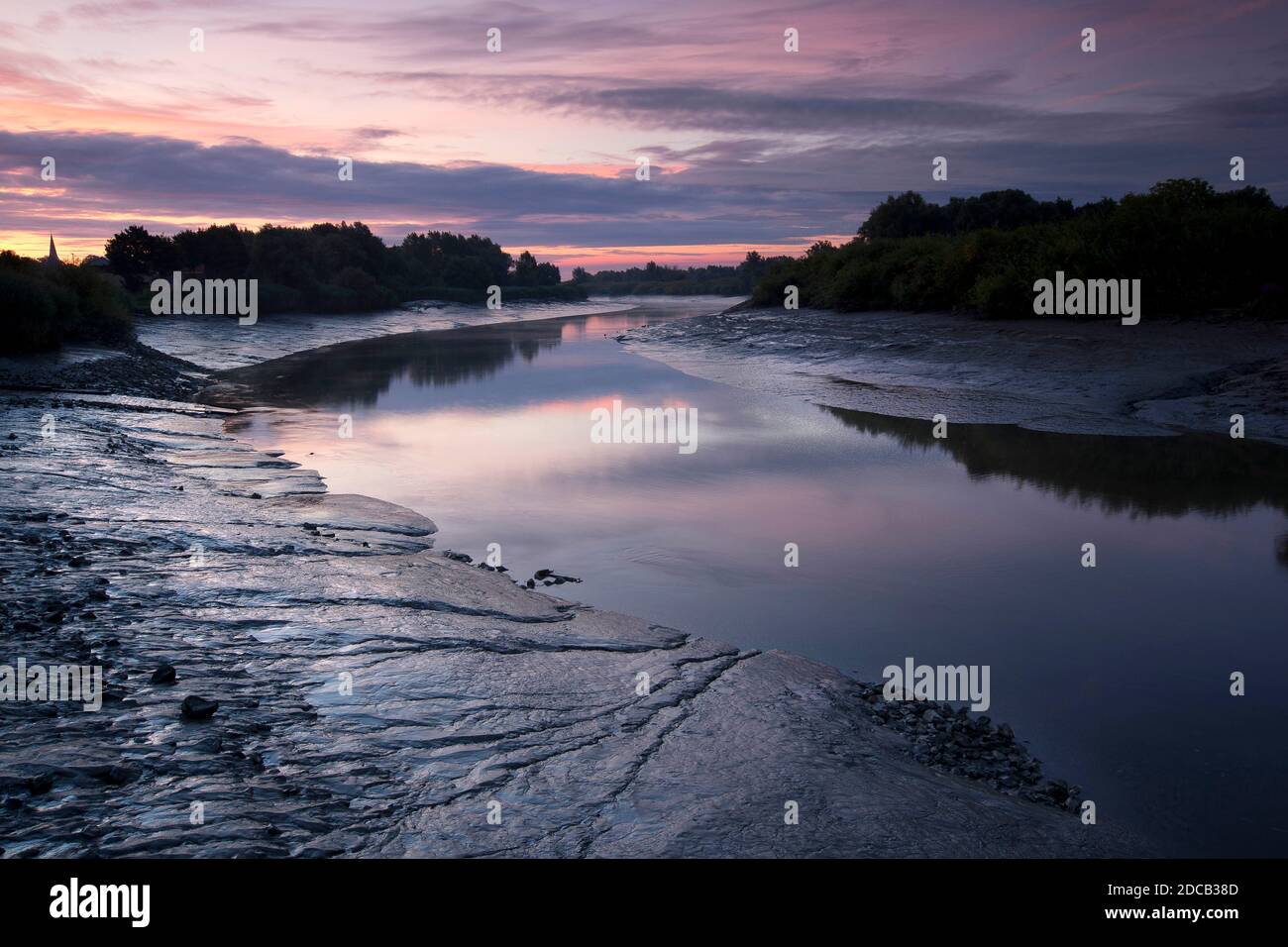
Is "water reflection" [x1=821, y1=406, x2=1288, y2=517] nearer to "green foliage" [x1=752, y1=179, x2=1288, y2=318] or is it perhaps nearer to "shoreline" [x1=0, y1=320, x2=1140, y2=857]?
"shoreline" [x1=0, y1=320, x2=1140, y2=857]

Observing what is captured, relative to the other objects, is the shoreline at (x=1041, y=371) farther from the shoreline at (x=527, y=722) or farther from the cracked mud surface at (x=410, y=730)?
the cracked mud surface at (x=410, y=730)

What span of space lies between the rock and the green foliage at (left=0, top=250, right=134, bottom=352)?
2030 cm

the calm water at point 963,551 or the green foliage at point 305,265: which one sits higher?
the green foliage at point 305,265

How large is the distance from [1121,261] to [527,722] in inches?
1002

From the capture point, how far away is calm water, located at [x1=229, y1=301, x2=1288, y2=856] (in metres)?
5.36

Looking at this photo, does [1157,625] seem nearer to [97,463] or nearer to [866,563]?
[866,563]

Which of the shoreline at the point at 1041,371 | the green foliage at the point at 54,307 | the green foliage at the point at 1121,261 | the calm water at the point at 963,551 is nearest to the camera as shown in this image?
the calm water at the point at 963,551

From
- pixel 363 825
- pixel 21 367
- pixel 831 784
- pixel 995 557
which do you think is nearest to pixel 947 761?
pixel 831 784

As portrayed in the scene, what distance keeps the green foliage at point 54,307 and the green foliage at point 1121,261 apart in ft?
78.9

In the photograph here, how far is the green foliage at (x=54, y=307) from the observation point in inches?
838

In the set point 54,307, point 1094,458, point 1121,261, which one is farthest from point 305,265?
point 1094,458

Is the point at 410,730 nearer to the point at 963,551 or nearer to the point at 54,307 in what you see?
the point at 963,551

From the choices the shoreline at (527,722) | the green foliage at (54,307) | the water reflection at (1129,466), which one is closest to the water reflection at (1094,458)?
the water reflection at (1129,466)

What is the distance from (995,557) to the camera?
347 inches
